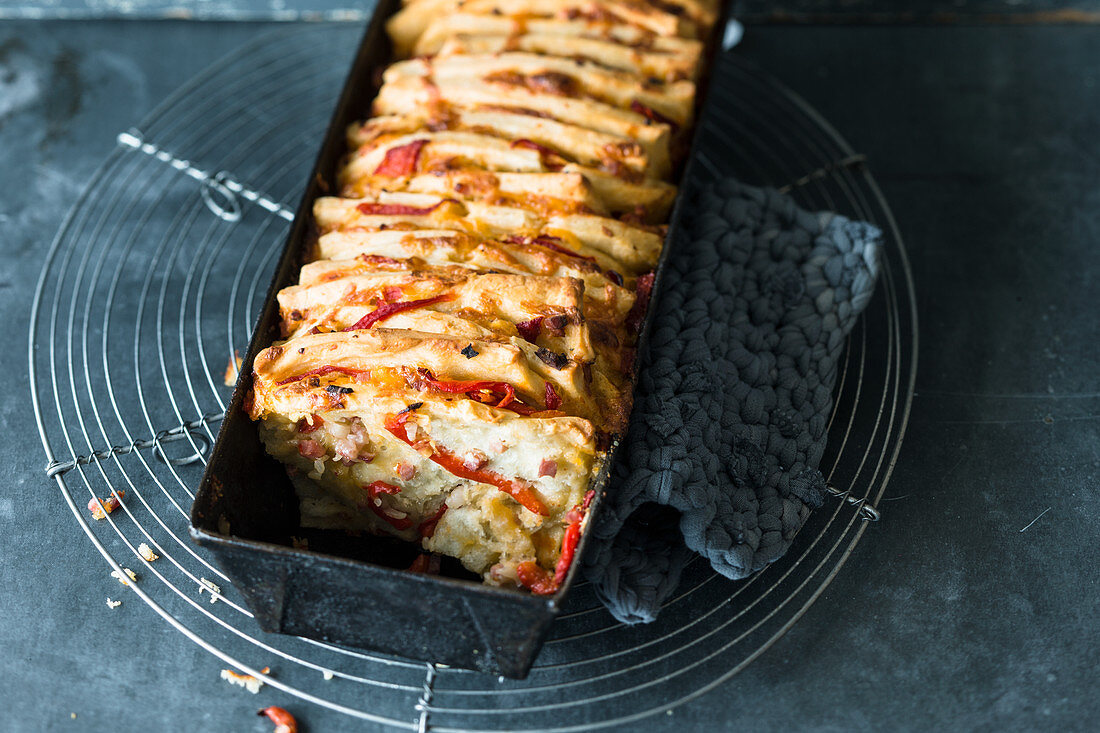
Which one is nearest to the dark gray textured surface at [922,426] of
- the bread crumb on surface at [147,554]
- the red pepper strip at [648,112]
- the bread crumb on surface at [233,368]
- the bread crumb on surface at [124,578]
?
the bread crumb on surface at [124,578]

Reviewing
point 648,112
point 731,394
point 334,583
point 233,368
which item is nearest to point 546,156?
point 648,112

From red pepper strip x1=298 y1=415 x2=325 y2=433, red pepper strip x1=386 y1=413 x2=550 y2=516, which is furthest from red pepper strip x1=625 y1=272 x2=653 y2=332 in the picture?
red pepper strip x1=298 y1=415 x2=325 y2=433

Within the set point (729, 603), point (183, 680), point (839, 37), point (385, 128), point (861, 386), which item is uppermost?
point (839, 37)

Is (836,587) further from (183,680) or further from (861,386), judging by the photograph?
(183,680)

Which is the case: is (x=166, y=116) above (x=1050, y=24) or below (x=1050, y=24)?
below

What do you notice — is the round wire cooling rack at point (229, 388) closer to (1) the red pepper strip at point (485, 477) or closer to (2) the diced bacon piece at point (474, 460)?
(1) the red pepper strip at point (485, 477)

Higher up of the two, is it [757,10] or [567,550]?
[757,10]

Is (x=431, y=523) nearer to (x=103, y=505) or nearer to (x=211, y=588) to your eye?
(x=211, y=588)

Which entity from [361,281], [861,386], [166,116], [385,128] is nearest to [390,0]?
[385,128]

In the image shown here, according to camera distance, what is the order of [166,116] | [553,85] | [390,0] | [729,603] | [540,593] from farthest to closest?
[166,116]
[390,0]
[553,85]
[729,603]
[540,593]
